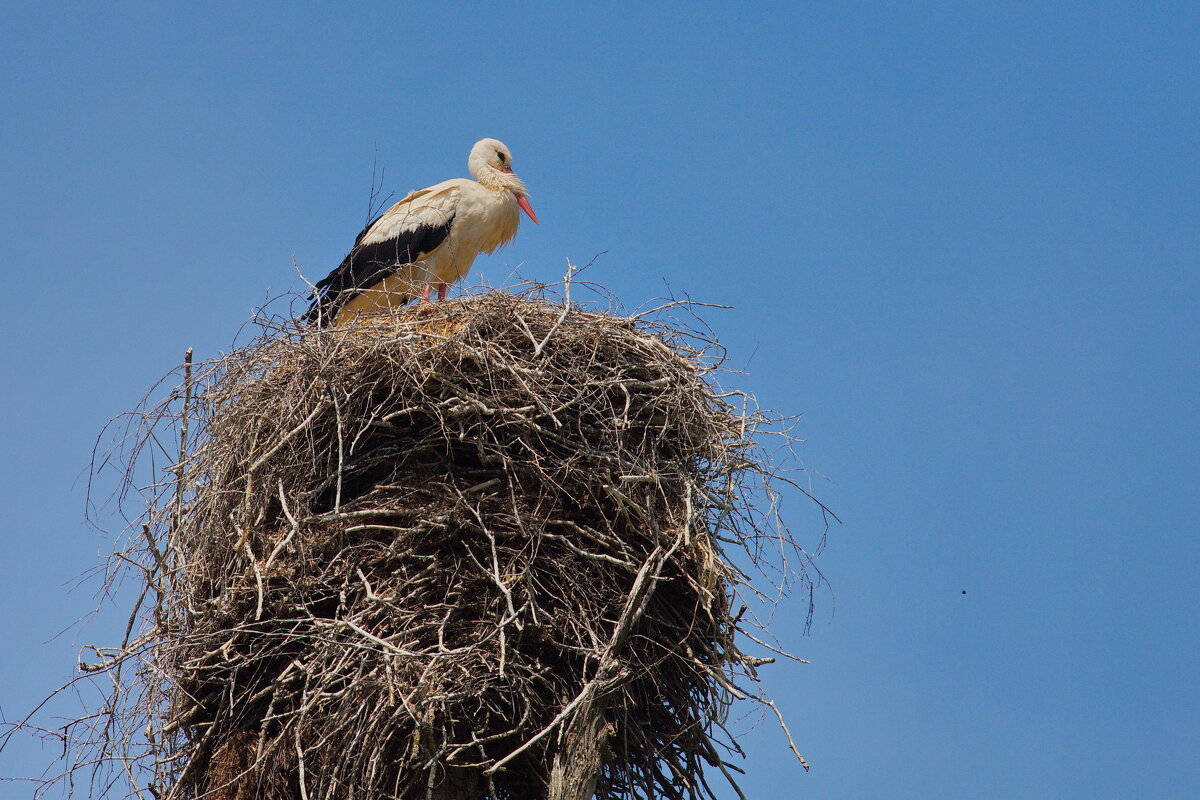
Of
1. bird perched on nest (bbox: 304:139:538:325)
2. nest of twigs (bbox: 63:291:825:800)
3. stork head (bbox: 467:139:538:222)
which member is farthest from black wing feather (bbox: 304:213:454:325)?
nest of twigs (bbox: 63:291:825:800)

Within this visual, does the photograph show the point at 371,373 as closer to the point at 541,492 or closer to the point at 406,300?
the point at 541,492

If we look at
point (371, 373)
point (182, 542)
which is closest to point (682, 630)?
point (371, 373)

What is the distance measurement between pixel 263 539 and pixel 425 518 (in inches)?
29.6

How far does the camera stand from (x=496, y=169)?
367 inches

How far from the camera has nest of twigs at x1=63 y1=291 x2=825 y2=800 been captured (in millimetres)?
5449

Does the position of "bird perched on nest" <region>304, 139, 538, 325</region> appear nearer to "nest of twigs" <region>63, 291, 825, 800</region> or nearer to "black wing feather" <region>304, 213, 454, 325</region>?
"black wing feather" <region>304, 213, 454, 325</region>

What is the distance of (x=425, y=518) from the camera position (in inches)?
231

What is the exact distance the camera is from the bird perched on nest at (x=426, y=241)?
8.50 metres

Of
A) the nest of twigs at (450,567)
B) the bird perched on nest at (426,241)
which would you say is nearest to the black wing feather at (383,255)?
the bird perched on nest at (426,241)

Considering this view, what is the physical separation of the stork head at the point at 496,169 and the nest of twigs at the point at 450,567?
277cm

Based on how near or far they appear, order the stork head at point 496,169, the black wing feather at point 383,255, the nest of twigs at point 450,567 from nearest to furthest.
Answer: the nest of twigs at point 450,567 → the black wing feather at point 383,255 → the stork head at point 496,169

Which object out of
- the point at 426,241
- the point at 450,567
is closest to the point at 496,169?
the point at 426,241

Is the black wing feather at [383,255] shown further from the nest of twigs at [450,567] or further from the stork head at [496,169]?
the nest of twigs at [450,567]

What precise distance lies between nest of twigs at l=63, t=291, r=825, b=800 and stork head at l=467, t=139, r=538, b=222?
2.77 m
